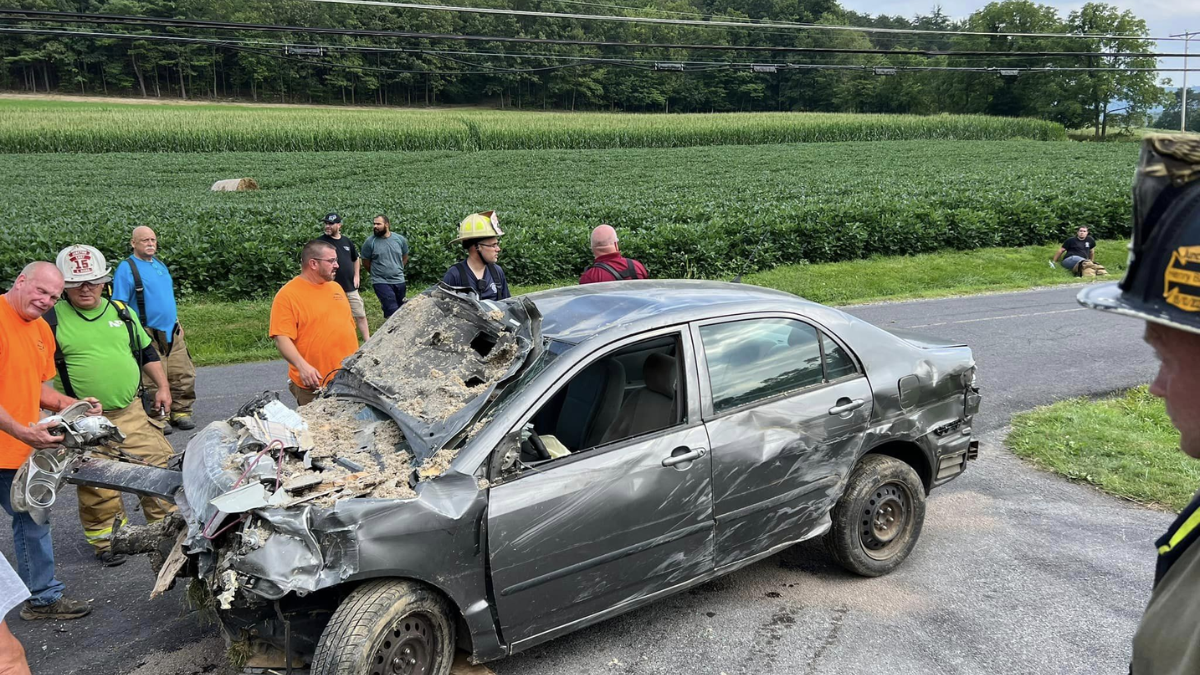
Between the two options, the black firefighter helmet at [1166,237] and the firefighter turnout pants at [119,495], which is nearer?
the black firefighter helmet at [1166,237]

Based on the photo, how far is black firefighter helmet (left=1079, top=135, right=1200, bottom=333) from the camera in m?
1.18

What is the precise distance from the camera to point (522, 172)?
125ft

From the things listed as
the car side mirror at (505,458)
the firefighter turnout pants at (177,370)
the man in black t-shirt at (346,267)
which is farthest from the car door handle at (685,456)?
the man in black t-shirt at (346,267)

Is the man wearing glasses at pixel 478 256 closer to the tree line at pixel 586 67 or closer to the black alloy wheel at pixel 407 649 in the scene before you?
the black alloy wheel at pixel 407 649

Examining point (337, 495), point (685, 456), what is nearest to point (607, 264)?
point (685, 456)

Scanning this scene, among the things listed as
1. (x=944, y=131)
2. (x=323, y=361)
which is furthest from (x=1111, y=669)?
(x=944, y=131)

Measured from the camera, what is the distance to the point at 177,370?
8133 millimetres

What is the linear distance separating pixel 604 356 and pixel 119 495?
139 inches

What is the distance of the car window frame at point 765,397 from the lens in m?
4.15

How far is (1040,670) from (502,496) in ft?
8.84

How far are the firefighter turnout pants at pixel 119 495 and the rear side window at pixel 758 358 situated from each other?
352 centimetres

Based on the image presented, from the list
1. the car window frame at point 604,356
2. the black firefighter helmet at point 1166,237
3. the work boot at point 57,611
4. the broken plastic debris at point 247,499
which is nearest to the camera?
the black firefighter helmet at point 1166,237

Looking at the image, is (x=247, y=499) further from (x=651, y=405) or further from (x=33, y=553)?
(x=33, y=553)

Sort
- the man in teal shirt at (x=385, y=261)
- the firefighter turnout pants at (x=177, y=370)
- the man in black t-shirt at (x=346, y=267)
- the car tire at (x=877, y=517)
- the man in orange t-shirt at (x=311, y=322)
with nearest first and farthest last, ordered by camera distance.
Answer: the car tire at (x=877, y=517) < the man in orange t-shirt at (x=311, y=322) < the firefighter turnout pants at (x=177, y=370) < the man in black t-shirt at (x=346, y=267) < the man in teal shirt at (x=385, y=261)
